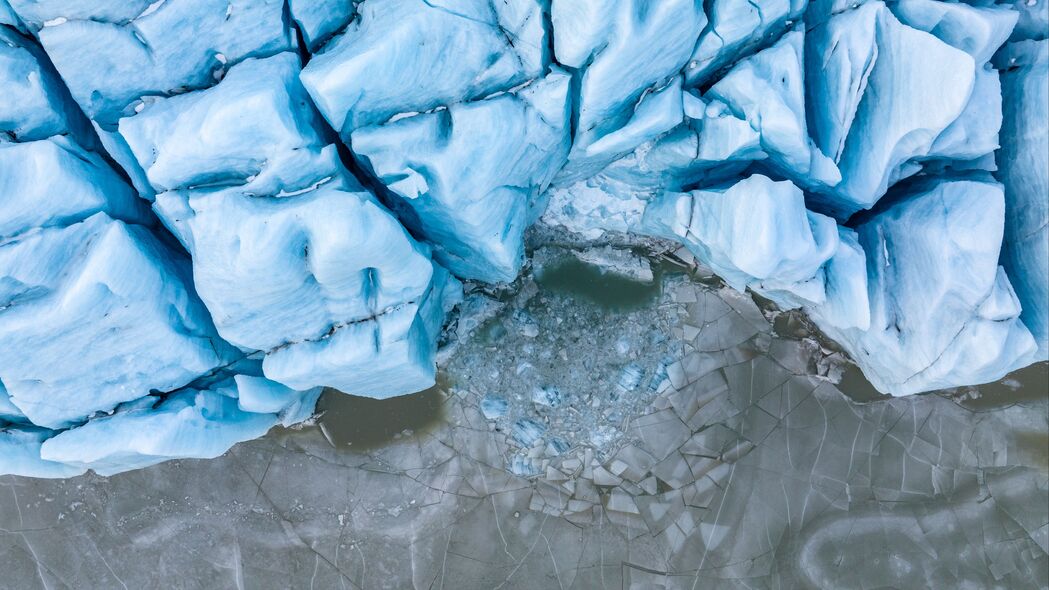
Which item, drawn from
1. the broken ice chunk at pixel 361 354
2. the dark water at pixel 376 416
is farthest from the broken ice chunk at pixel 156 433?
the dark water at pixel 376 416

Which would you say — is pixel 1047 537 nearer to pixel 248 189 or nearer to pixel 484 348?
pixel 484 348

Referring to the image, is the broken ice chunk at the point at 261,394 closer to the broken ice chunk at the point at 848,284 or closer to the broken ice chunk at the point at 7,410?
the broken ice chunk at the point at 7,410

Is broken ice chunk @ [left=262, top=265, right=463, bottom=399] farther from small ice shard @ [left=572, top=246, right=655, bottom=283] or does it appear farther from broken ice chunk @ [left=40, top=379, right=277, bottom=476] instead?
small ice shard @ [left=572, top=246, right=655, bottom=283]

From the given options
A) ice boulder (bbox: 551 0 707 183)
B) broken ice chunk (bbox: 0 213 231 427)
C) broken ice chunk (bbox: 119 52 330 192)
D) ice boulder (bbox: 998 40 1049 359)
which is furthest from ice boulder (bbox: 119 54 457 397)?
ice boulder (bbox: 998 40 1049 359)

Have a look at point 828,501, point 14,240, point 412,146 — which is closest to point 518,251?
point 412,146

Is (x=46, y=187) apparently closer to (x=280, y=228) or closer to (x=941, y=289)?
(x=280, y=228)

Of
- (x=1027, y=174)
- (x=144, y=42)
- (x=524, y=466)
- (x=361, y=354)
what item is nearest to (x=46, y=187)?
(x=144, y=42)
